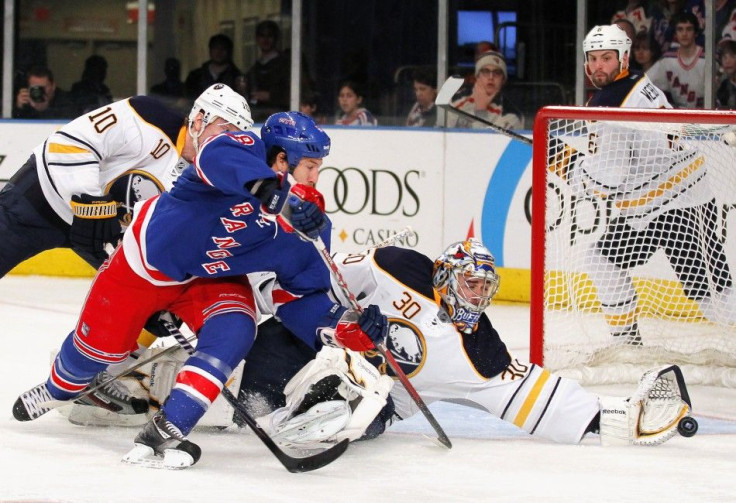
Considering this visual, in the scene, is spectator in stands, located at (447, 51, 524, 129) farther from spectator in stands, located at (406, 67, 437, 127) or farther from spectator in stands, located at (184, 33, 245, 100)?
spectator in stands, located at (184, 33, 245, 100)

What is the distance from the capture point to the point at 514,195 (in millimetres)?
5836

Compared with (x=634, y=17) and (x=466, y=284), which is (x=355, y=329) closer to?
(x=466, y=284)

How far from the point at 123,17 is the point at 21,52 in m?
0.53

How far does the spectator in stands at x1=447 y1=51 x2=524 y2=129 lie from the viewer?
19.9 feet

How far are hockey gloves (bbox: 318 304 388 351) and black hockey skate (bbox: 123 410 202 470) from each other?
43 cm

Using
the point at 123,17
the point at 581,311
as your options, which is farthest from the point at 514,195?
the point at 123,17

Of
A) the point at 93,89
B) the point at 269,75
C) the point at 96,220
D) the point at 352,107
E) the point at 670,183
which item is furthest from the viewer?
the point at 93,89

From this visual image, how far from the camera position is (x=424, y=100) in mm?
6230

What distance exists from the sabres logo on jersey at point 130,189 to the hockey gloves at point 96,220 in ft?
0.66

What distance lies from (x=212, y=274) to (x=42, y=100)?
12.5 feet

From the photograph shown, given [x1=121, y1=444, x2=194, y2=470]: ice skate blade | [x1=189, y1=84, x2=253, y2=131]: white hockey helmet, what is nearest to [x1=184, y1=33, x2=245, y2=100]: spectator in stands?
[x1=189, y1=84, x2=253, y2=131]: white hockey helmet

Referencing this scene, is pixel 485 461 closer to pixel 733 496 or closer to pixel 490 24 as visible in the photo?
pixel 733 496

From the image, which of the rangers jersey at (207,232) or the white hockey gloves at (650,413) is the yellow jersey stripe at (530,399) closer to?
the white hockey gloves at (650,413)

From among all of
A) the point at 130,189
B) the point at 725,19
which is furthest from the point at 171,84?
the point at 130,189
